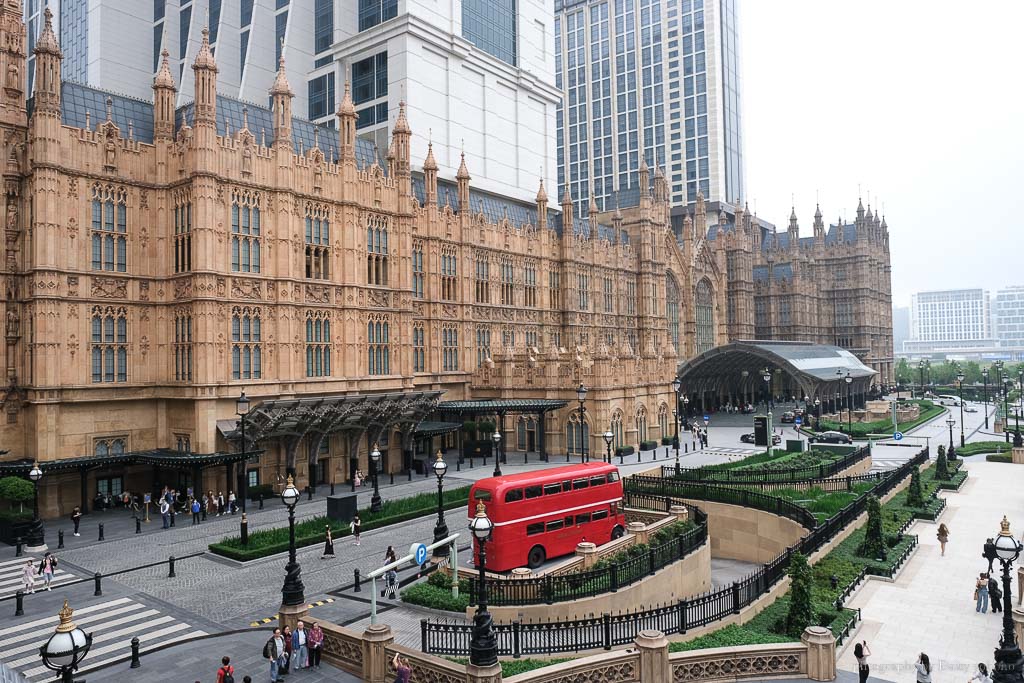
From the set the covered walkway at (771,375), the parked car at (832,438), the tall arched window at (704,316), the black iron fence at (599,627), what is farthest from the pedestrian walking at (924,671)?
the tall arched window at (704,316)

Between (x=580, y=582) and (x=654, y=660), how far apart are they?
19.1 ft

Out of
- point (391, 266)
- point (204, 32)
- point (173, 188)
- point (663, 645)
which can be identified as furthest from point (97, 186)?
point (663, 645)

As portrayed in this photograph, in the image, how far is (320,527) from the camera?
106 feet

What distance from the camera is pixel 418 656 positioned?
1678 centimetres

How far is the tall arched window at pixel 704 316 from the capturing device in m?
101

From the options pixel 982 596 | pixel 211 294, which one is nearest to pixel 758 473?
pixel 982 596

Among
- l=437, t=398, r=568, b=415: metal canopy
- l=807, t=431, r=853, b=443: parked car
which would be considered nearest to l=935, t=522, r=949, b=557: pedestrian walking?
l=437, t=398, r=568, b=415: metal canopy

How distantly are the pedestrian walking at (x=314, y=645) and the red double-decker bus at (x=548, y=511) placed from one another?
8.25 meters

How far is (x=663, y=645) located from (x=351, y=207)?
37.8m

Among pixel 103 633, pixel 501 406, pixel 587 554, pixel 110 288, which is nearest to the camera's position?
→ pixel 103 633

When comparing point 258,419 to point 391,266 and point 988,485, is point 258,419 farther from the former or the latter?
point 988,485

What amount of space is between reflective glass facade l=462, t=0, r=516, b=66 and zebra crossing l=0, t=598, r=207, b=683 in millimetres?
67380

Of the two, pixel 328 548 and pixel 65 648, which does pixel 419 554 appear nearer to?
pixel 328 548

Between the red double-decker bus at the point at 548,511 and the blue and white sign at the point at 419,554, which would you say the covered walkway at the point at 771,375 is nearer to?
the red double-decker bus at the point at 548,511
